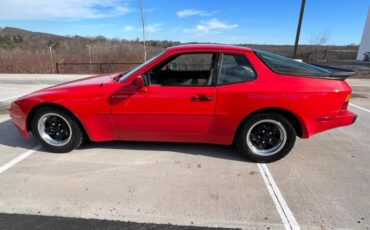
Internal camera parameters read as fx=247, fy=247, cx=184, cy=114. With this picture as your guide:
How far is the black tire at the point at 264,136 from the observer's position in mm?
3262

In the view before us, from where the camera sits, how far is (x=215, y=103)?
10.5ft

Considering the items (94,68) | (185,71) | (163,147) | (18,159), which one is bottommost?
(18,159)

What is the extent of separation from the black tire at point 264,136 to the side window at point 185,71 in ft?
2.64

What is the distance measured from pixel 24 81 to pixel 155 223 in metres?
10.9

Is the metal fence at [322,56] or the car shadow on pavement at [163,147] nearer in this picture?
the car shadow on pavement at [163,147]

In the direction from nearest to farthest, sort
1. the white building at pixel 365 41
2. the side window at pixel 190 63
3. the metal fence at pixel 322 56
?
1. the side window at pixel 190 63
2. the metal fence at pixel 322 56
3. the white building at pixel 365 41

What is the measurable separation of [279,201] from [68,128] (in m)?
2.97

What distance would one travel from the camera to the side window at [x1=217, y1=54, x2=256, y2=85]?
127 inches

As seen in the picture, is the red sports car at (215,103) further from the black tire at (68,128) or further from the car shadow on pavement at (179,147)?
the car shadow on pavement at (179,147)

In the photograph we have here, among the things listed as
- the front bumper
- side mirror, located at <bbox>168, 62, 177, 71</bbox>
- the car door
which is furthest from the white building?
the front bumper

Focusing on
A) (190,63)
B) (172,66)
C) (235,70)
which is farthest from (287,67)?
(172,66)

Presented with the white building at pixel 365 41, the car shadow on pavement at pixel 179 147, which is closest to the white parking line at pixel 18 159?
the car shadow on pavement at pixel 179 147

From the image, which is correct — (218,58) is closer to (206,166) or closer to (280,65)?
(280,65)

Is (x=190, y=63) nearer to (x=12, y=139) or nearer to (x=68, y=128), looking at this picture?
(x=68, y=128)
